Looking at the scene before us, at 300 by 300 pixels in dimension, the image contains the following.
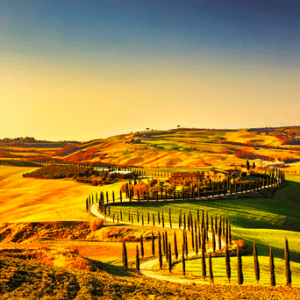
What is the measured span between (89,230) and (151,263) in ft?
96.1

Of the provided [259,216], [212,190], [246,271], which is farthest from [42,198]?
[246,271]

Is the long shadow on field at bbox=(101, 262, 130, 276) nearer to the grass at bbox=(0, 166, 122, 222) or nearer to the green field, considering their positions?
the green field

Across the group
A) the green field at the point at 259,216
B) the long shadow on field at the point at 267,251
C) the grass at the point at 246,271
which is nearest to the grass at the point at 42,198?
the green field at the point at 259,216

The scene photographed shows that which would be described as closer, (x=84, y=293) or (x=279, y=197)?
(x=84, y=293)

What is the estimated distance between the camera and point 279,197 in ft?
379

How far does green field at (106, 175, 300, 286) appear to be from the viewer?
206 feet

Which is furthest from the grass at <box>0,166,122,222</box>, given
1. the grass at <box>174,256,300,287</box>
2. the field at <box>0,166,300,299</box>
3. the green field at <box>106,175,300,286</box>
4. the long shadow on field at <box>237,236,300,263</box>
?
the grass at <box>174,256,300,287</box>

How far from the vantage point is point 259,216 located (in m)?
91.1

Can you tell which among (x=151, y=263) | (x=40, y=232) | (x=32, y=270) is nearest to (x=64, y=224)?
(x=40, y=232)

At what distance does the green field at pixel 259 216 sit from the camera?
62681 millimetres

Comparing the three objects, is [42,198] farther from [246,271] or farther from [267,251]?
[246,271]

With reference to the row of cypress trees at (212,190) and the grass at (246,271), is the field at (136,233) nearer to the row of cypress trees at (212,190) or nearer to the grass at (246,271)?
the grass at (246,271)

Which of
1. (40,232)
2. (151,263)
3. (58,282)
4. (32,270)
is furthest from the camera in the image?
(40,232)

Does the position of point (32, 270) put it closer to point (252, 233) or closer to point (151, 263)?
point (151, 263)
